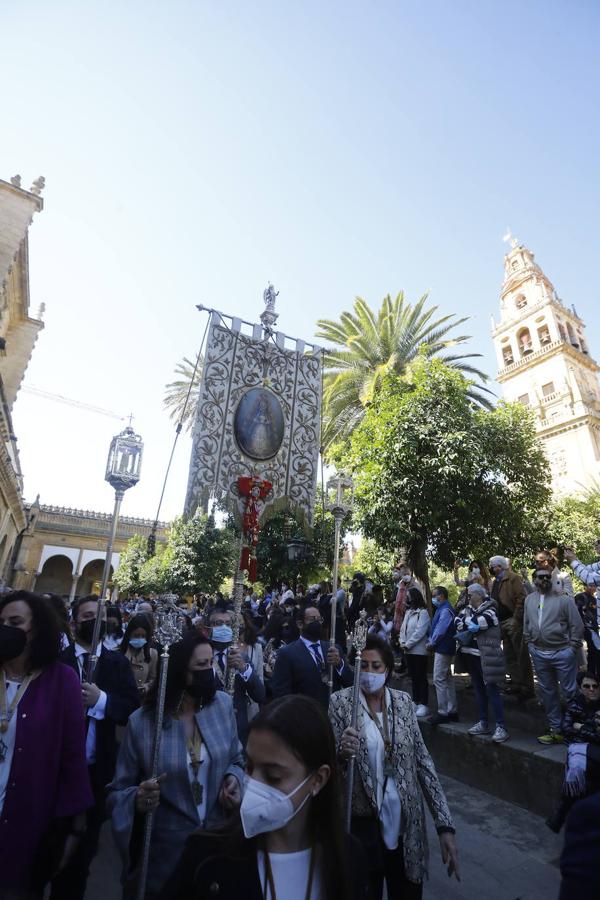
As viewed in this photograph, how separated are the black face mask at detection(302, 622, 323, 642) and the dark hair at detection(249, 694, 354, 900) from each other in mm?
3388

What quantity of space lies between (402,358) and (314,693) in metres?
15.3

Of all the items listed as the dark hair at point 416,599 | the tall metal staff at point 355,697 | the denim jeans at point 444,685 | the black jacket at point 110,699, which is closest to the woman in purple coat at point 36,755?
the black jacket at point 110,699

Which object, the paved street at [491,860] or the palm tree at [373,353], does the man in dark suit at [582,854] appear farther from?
the palm tree at [373,353]

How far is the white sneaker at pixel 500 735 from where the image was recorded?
5492 mm

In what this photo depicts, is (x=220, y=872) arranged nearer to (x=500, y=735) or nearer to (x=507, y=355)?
(x=500, y=735)

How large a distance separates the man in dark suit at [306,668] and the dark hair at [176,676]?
7.02ft

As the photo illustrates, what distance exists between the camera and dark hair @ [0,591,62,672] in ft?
8.09

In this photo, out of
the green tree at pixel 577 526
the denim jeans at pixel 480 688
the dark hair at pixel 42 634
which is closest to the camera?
the dark hair at pixel 42 634

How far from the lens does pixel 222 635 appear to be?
4.76 meters

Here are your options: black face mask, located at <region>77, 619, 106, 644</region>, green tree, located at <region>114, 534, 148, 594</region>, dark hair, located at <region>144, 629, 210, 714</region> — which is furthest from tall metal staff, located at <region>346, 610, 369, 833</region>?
green tree, located at <region>114, 534, 148, 594</region>

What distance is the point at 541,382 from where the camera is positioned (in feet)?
132

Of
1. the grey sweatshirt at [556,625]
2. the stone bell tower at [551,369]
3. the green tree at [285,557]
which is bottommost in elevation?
the grey sweatshirt at [556,625]

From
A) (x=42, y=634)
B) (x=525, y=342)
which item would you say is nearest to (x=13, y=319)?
(x=42, y=634)

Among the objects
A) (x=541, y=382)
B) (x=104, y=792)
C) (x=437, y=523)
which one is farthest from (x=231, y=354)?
(x=541, y=382)
